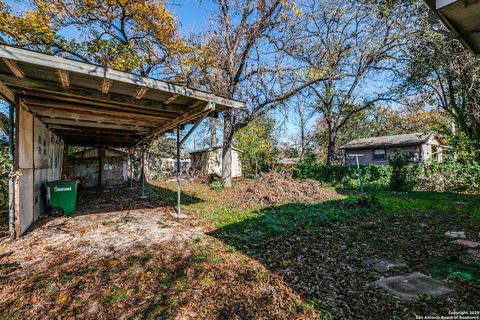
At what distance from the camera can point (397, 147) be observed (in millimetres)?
19562

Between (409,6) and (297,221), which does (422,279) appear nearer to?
(297,221)

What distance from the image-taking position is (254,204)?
748 centimetres

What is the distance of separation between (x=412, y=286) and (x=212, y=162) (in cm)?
1739

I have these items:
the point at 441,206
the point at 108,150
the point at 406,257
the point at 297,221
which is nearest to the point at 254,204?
the point at 297,221

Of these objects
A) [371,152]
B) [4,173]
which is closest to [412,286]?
[4,173]

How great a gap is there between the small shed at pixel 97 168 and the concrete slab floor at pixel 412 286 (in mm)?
13436

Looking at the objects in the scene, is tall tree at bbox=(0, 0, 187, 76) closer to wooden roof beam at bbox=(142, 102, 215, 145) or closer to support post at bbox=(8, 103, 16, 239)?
wooden roof beam at bbox=(142, 102, 215, 145)

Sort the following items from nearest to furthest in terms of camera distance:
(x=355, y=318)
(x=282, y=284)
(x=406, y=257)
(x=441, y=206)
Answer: (x=355, y=318) < (x=282, y=284) < (x=406, y=257) < (x=441, y=206)

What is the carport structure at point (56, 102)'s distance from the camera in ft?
11.5

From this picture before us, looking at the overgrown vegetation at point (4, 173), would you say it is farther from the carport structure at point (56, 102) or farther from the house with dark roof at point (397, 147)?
the house with dark roof at point (397, 147)

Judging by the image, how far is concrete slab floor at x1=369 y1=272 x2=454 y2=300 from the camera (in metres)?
2.45

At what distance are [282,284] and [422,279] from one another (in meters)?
1.69

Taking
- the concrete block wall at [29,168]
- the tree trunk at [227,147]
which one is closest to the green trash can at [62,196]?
the concrete block wall at [29,168]

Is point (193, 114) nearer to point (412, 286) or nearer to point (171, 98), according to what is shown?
point (171, 98)
